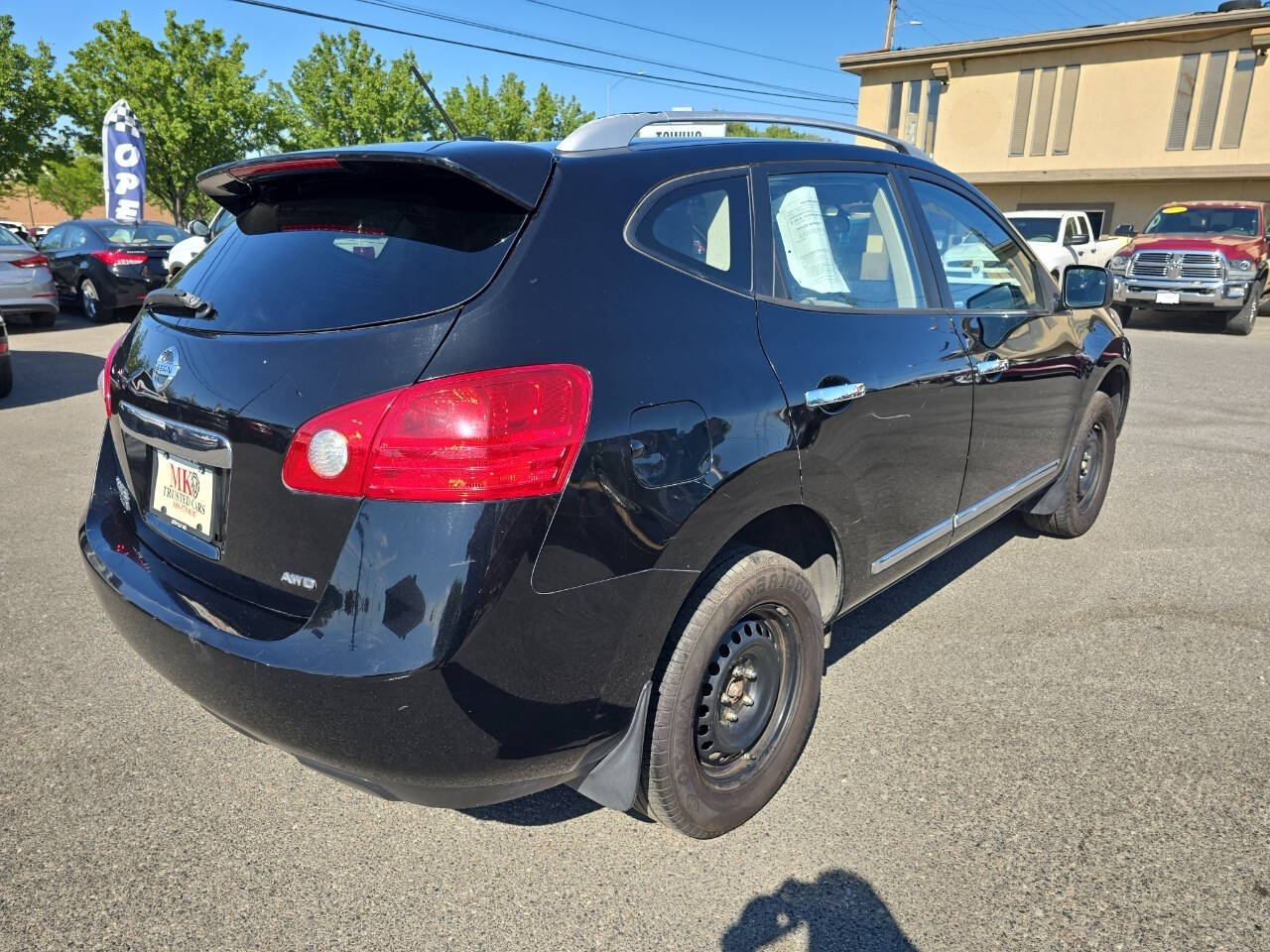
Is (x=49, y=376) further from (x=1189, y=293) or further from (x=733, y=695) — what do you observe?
(x=1189, y=293)

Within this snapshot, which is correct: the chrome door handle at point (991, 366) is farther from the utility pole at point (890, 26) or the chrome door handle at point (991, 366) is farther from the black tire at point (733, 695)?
the utility pole at point (890, 26)

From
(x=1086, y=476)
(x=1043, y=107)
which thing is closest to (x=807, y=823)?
(x=1086, y=476)

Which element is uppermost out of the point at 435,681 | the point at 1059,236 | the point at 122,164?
the point at 122,164

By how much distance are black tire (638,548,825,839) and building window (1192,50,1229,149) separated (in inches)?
1188

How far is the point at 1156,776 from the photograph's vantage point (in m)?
2.69

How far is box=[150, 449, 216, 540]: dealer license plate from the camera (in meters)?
2.10

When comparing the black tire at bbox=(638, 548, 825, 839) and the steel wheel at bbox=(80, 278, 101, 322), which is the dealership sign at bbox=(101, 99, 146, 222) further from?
the black tire at bbox=(638, 548, 825, 839)

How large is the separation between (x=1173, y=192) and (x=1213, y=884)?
3026cm

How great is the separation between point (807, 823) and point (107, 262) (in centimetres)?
1388

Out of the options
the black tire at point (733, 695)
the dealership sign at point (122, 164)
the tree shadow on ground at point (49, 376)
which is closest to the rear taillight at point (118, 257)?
the tree shadow on ground at point (49, 376)

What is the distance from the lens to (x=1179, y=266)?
48.9 feet

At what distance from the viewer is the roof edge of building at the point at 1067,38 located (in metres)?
25.0

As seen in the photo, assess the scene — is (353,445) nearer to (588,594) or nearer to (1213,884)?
(588,594)

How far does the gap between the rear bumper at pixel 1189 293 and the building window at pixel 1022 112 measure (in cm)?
1580
